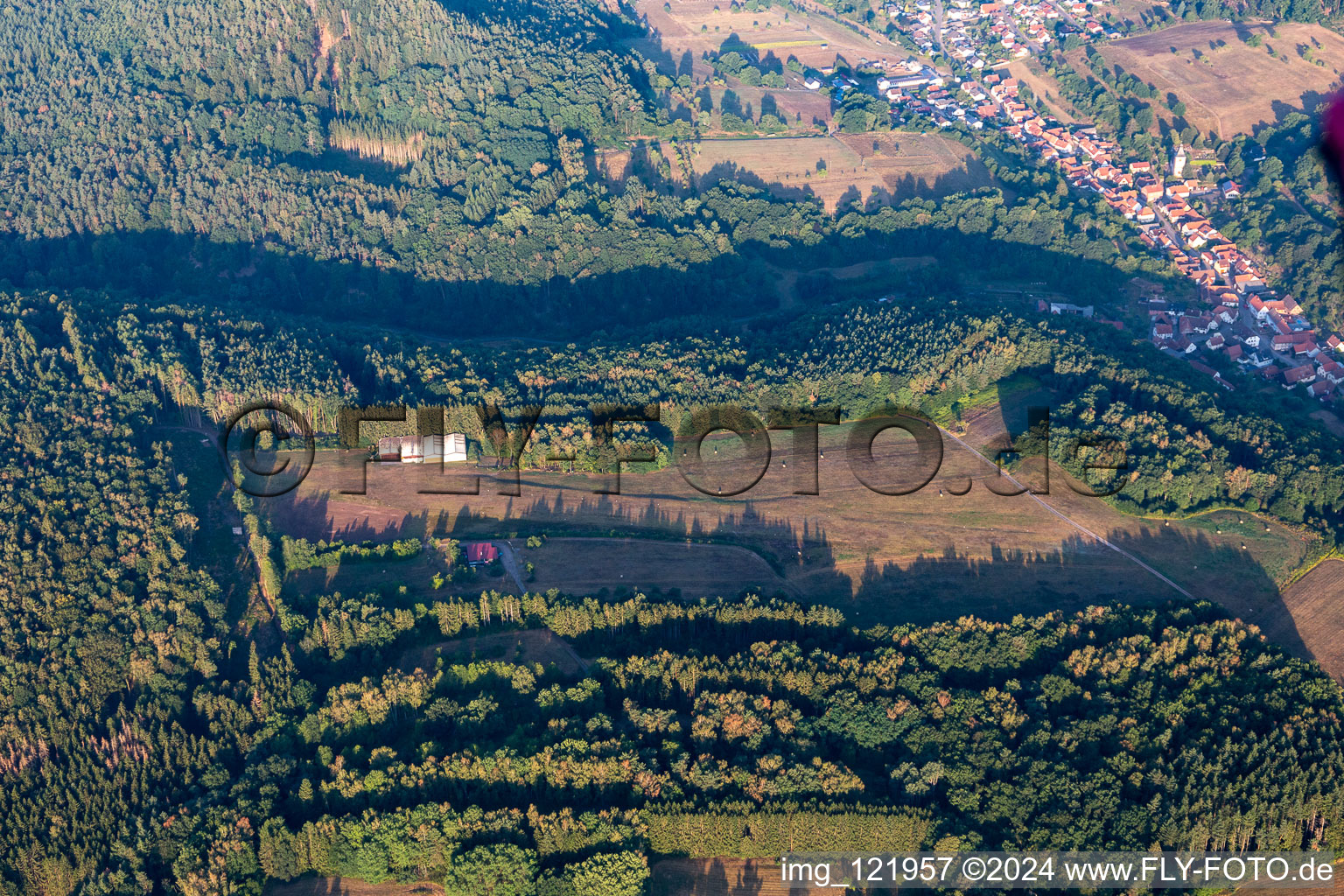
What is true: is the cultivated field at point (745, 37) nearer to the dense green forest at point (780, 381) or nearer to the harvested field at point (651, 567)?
the dense green forest at point (780, 381)

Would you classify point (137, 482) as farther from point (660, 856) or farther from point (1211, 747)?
point (1211, 747)

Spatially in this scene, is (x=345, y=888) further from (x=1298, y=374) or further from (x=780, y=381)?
(x=1298, y=374)

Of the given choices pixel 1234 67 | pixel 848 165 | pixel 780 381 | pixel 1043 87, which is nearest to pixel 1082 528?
pixel 780 381

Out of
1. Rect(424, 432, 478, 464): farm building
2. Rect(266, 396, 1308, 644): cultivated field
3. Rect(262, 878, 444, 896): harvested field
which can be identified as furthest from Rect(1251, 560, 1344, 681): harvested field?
Rect(424, 432, 478, 464): farm building

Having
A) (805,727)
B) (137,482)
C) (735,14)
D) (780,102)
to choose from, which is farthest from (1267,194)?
Answer: (137,482)

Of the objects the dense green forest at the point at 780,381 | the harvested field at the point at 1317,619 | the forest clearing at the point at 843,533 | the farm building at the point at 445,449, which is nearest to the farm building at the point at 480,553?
the forest clearing at the point at 843,533
